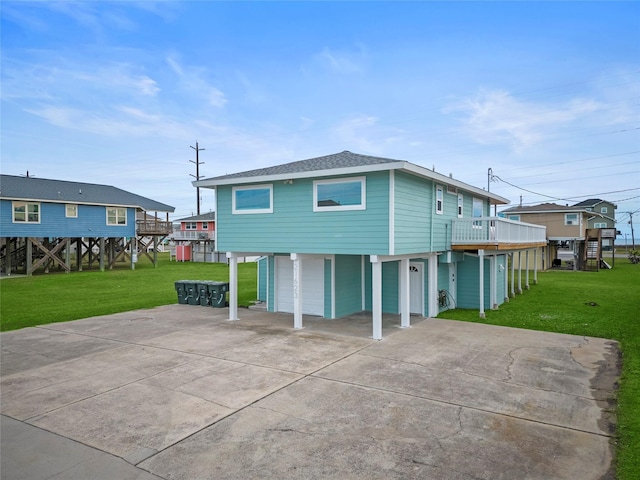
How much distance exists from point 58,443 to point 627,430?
7.15 meters

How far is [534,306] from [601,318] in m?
2.67

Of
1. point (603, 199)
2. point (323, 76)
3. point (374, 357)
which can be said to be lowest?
point (374, 357)

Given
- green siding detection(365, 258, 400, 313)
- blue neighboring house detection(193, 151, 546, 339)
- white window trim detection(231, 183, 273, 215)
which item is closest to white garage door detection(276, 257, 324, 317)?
blue neighboring house detection(193, 151, 546, 339)

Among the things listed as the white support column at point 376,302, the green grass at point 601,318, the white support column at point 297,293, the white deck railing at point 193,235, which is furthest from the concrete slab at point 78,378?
the white deck railing at point 193,235

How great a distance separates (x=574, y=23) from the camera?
17.5 m

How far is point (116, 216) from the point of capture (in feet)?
106

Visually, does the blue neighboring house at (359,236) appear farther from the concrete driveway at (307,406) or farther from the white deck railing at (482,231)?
the concrete driveway at (307,406)

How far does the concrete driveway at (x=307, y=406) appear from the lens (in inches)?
177

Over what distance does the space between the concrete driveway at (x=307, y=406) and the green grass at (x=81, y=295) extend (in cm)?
326

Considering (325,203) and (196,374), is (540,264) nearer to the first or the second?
(325,203)

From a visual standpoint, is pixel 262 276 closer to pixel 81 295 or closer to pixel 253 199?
pixel 253 199

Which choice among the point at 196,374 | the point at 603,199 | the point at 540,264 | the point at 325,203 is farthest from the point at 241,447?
the point at 603,199

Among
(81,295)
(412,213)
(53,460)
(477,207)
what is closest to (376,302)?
(412,213)

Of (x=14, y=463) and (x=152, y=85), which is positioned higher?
(x=152, y=85)
